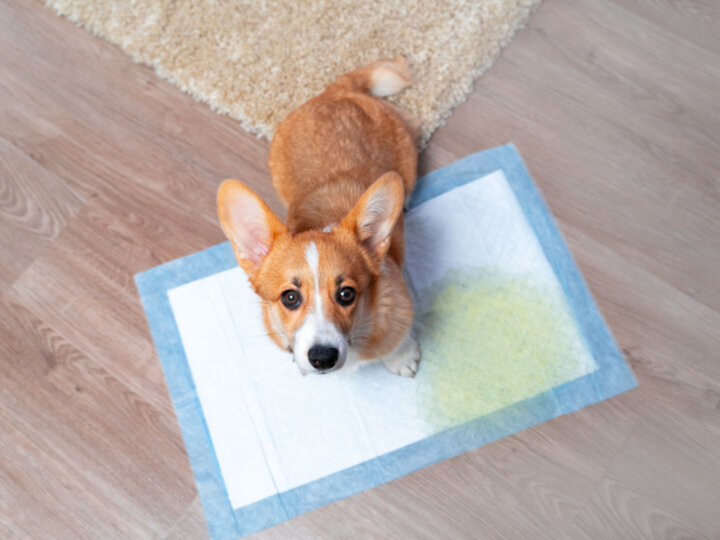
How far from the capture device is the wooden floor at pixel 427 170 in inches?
62.3

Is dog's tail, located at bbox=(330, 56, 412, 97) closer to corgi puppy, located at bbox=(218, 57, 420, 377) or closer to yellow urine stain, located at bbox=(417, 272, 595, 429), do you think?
corgi puppy, located at bbox=(218, 57, 420, 377)

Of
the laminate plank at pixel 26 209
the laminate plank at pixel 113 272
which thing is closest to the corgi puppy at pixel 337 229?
the laminate plank at pixel 113 272

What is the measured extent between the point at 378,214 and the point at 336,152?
0.37m

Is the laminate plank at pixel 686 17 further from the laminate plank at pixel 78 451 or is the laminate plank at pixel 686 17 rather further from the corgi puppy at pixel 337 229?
the laminate plank at pixel 78 451

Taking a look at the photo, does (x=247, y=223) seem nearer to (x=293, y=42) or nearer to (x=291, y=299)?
(x=291, y=299)

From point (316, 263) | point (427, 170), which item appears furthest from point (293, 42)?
point (316, 263)

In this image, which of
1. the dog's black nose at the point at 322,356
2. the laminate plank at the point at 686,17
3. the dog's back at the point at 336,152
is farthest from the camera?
the laminate plank at the point at 686,17

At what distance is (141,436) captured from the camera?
1.68 meters

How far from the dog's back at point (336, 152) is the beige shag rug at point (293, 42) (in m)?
0.26

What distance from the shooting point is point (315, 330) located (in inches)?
45.4

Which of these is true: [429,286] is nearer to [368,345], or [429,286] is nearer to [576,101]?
[368,345]

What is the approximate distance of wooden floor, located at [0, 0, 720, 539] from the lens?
62.3 inches

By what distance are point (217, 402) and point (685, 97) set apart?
1.85 meters

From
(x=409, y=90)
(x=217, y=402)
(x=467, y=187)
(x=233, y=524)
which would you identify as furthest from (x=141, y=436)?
(x=409, y=90)
